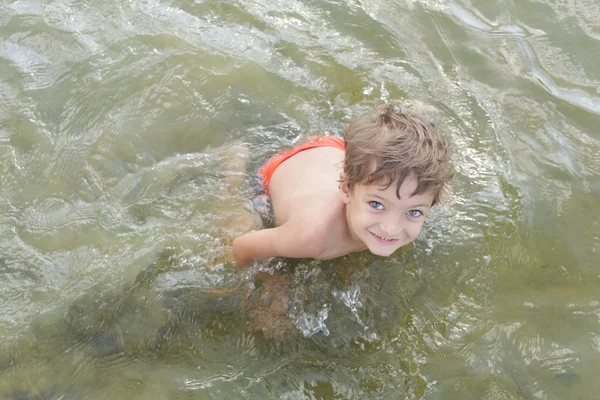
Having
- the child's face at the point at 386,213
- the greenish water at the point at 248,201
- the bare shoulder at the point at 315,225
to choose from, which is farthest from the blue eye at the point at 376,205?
the greenish water at the point at 248,201

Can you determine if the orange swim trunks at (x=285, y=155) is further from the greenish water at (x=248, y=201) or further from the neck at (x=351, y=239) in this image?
the neck at (x=351, y=239)

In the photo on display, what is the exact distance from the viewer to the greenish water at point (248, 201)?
3422 mm

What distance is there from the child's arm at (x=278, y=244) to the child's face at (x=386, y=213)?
0.31 m

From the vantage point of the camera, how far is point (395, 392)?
3309 millimetres

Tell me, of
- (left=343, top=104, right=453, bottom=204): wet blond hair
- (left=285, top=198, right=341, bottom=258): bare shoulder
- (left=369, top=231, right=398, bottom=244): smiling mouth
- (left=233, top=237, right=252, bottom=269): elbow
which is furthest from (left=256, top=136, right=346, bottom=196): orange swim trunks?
(left=369, top=231, right=398, bottom=244): smiling mouth

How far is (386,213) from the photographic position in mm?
3066

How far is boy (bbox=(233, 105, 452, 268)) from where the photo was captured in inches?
117

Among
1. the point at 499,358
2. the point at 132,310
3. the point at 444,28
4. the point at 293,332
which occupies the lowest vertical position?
the point at 132,310

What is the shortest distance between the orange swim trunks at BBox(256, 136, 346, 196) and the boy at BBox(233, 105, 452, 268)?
0.22 m

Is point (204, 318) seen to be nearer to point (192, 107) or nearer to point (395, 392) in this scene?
point (395, 392)

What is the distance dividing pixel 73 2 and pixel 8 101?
118 cm

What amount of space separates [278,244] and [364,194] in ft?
2.11

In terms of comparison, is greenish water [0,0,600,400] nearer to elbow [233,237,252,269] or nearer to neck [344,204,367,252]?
elbow [233,237,252,269]

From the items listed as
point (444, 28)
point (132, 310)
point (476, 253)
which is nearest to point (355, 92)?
point (444, 28)
